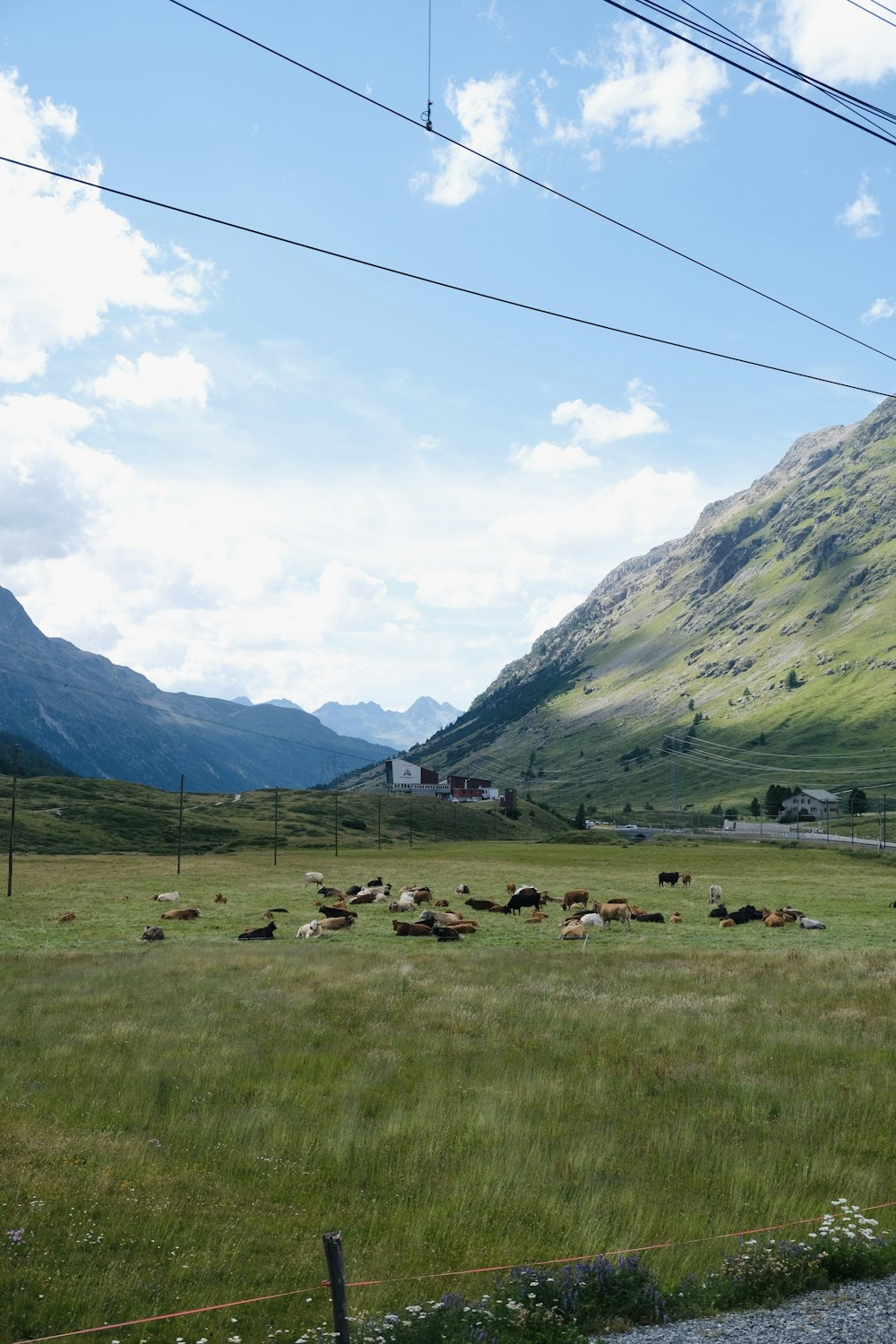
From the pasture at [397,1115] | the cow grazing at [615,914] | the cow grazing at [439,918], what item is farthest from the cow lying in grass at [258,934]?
the cow grazing at [615,914]

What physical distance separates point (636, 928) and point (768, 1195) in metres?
34.1

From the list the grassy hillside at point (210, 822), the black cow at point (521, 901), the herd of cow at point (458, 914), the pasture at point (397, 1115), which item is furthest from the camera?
the grassy hillside at point (210, 822)

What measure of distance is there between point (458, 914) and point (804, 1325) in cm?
4057

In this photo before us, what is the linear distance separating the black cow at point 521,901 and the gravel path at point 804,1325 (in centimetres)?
4355

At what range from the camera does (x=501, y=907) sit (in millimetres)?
54312

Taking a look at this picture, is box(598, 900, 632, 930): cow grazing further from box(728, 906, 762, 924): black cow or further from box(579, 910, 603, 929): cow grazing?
box(728, 906, 762, 924): black cow

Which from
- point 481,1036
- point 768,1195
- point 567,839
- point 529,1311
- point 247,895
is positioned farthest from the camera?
point 567,839

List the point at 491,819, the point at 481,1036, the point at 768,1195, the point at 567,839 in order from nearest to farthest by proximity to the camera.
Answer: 1. the point at 768,1195
2. the point at 481,1036
3. the point at 567,839
4. the point at 491,819

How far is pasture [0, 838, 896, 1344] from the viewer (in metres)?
11.2

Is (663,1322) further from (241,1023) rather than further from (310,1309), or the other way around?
(241,1023)

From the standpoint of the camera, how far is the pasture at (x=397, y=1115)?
11227 mm

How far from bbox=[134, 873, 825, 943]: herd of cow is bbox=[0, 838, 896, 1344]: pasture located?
6.49 metres

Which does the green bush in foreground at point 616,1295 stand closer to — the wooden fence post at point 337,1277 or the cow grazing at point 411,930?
the wooden fence post at point 337,1277

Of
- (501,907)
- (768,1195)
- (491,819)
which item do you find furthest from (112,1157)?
(491,819)
